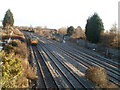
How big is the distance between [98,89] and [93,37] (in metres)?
26.6

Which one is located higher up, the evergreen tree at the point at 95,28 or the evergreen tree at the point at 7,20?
the evergreen tree at the point at 7,20

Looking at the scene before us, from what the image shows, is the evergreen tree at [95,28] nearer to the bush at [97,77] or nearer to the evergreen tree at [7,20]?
the bush at [97,77]

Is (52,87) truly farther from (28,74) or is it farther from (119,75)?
(119,75)

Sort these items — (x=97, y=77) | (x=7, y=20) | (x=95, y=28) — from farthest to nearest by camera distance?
(x=7, y=20), (x=95, y=28), (x=97, y=77)

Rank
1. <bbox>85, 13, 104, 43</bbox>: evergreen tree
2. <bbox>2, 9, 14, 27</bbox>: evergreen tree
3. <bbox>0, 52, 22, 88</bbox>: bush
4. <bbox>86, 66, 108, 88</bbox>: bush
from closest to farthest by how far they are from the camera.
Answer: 1. <bbox>0, 52, 22, 88</bbox>: bush
2. <bbox>86, 66, 108, 88</bbox>: bush
3. <bbox>85, 13, 104, 43</bbox>: evergreen tree
4. <bbox>2, 9, 14, 27</bbox>: evergreen tree

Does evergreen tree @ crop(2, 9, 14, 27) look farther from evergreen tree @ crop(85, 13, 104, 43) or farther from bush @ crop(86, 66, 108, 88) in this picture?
bush @ crop(86, 66, 108, 88)

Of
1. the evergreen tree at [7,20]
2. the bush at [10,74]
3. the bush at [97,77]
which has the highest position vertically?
the evergreen tree at [7,20]

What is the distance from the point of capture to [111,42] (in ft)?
107

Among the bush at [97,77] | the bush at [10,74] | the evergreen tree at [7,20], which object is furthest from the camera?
the evergreen tree at [7,20]

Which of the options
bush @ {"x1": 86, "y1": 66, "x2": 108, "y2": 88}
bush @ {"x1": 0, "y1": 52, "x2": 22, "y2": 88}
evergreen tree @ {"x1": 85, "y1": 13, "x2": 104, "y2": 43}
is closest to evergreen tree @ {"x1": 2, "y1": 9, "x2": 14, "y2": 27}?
evergreen tree @ {"x1": 85, "y1": 13, "x2": 104, "y2": 43}

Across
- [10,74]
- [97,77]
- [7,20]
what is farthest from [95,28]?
[7,20]

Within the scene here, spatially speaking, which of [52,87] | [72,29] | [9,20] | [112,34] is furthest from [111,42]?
[9,20]

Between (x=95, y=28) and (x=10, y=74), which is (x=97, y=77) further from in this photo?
(x=95, y=28)

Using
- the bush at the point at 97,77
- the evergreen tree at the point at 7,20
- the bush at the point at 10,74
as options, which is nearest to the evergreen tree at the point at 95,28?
the bush at the point at 97,77
